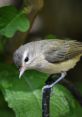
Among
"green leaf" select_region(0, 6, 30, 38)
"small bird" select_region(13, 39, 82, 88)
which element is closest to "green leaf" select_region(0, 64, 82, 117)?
"small bird" select_region(13, 39, 82, 88)

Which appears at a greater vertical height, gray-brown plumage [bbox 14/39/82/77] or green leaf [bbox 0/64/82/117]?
gray-brown plumage [bbox 14/39/82/77]

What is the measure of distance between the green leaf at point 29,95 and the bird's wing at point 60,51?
101 mm

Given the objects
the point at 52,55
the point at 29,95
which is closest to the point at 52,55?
the point at 52,55

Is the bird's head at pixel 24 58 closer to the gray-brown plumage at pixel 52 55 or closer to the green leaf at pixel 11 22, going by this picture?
the gray-brown plumage at pixel 52 55

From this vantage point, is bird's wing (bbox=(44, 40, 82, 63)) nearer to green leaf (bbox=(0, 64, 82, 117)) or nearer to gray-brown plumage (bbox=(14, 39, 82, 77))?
gray-brown plumage (bbox=(14, 39, 82, 77))

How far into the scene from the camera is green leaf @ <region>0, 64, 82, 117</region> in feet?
6.67

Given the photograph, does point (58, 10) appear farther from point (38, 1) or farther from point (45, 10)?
point (38, 1)

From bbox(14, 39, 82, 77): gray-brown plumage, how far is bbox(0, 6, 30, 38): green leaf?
87 mm

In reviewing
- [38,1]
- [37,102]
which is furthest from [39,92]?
[38,1]

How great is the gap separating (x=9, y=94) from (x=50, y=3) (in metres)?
1.58

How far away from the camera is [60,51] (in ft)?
7.34

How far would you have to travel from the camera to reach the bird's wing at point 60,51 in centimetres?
221

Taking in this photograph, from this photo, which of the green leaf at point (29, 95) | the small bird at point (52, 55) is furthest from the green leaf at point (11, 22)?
the green leaf at point (29, 95)

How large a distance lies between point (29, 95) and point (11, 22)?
342 millimetres
